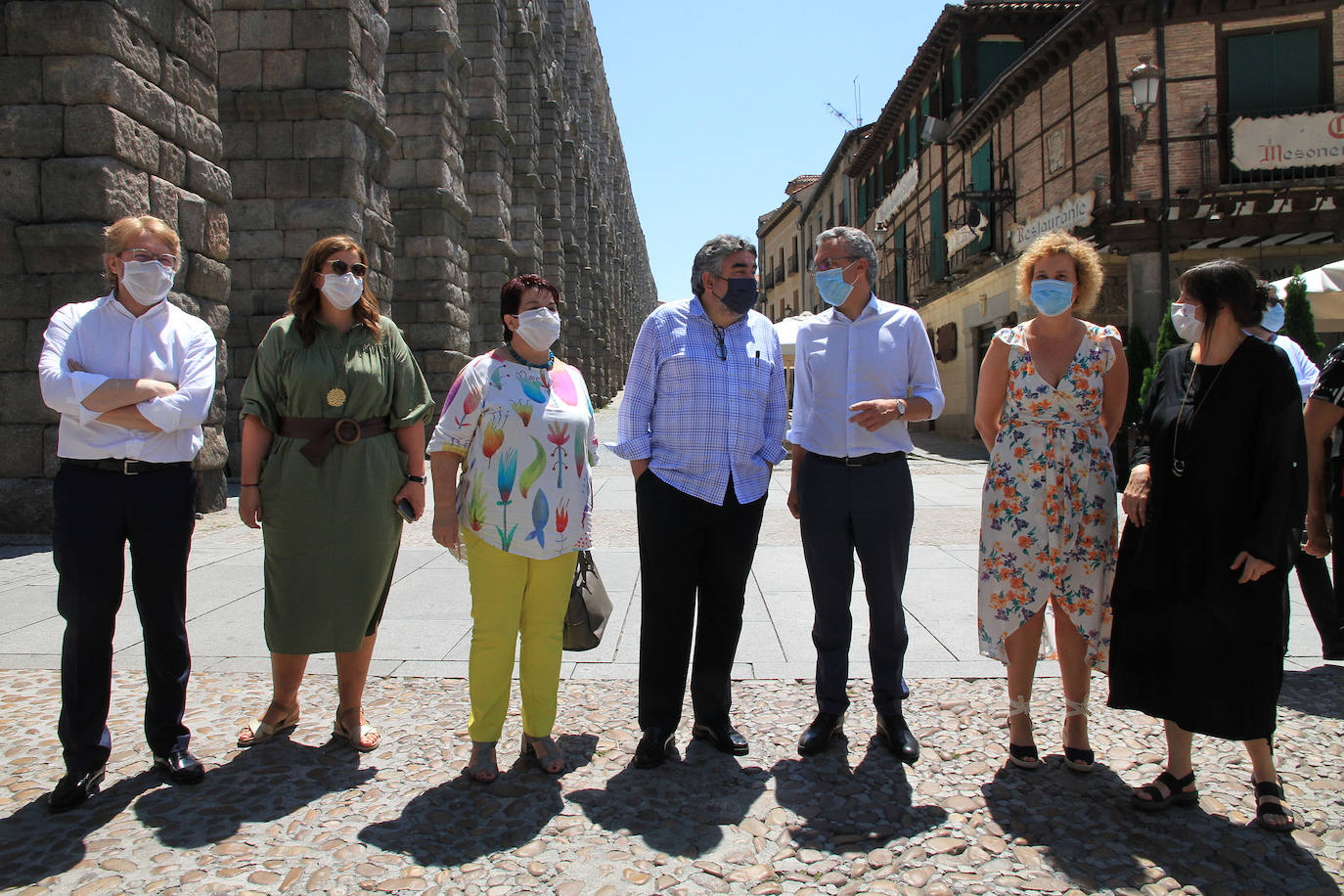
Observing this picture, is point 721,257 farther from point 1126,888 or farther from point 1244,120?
point 1244,120

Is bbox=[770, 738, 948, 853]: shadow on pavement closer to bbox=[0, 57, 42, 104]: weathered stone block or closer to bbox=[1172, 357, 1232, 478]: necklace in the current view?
bbox=[1172, 357, 1232, 478]: necklace

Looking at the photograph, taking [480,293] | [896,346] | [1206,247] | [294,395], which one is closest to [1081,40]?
[1206,247]

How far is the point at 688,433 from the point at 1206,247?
17.2 m

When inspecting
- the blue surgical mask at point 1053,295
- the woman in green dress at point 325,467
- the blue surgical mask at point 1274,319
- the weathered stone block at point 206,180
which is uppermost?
the weathered stone block at point 206,180

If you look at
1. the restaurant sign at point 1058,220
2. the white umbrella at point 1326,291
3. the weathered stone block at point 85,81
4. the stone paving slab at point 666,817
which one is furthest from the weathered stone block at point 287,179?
the restaurant sign at point 1058,220

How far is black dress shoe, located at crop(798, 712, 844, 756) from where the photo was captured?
338 centimetres

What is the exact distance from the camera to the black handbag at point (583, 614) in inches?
135

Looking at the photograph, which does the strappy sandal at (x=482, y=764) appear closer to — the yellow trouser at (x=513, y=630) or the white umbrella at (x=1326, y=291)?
the yellow trouser at (x=513, y=630)

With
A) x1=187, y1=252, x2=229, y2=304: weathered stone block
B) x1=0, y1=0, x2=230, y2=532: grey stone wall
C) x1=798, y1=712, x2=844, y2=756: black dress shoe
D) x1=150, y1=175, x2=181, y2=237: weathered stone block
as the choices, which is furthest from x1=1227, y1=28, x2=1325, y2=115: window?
x1=798, y1=712, x2=844, y2=756: black dress shoe

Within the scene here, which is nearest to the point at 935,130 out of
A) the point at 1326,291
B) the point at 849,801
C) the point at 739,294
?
the point at 1326,291

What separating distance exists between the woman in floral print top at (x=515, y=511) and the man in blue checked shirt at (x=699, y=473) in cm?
28

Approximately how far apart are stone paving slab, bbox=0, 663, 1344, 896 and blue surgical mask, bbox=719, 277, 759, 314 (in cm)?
166

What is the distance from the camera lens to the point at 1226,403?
2871 mm

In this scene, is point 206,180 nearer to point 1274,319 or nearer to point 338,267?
point 338,267
